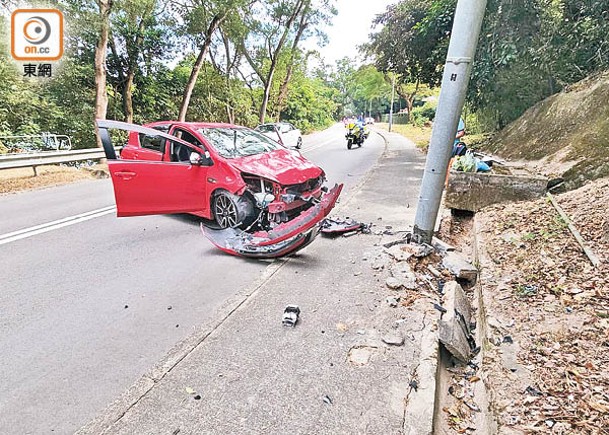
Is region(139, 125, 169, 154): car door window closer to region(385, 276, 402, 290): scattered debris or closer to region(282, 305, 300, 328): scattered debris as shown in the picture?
region(282, 305, 300, 328): scattered debris

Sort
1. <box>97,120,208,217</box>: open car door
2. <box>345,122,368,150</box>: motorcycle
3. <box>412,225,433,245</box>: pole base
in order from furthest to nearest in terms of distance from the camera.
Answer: <box>345,122,368,150</box>: motorcycle → <box>97,120,208,217</box>: open car door → <box>412,225,433,245</box>: pole base

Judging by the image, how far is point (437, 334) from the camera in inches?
120

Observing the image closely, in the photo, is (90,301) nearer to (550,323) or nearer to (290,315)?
(290,315)

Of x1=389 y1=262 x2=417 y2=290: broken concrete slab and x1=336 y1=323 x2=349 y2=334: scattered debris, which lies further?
x1=389 y1=262 x2=417 y2=290: broken concrete slab

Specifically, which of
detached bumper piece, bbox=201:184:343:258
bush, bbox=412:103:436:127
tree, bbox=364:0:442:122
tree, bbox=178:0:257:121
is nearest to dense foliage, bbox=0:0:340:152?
tree, bbox=178:0:257:121

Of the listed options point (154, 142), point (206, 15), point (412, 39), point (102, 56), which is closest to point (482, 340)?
point (154, 142)

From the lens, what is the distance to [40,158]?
9852 millimetres

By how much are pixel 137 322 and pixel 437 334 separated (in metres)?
2.63

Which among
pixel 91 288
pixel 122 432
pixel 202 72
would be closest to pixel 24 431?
pixel 122 432

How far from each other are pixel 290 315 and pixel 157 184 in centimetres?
331

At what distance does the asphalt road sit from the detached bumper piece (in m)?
0.16

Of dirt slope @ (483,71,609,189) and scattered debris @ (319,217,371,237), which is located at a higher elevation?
dirt slope @ (483,71,609,189)

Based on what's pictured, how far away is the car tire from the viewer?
17.3 feet

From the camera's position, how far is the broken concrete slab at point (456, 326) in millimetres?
2992
